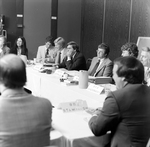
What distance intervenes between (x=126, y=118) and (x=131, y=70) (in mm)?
338

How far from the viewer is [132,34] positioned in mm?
6594

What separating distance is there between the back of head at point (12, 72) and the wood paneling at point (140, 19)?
4.94 m

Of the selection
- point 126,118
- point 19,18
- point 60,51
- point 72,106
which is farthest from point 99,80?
point 19,18

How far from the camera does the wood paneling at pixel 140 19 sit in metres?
6.16

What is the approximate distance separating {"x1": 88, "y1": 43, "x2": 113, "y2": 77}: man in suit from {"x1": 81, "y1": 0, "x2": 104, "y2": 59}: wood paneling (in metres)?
3.11

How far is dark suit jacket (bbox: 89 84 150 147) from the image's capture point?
1.93m

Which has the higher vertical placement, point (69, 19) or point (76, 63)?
point (69, 19)

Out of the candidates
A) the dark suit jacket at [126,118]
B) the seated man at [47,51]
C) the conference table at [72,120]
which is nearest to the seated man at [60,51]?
the seated man at [47,51]

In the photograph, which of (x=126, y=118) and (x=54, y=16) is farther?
(x=54, y=16)

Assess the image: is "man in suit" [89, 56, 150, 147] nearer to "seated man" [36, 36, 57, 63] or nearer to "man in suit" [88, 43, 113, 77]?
"man in suit" [88, 43, 113, 77]

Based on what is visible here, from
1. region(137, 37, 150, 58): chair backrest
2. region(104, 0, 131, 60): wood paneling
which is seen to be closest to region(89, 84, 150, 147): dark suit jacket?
region(137, 37, 150, 58): chair backrest

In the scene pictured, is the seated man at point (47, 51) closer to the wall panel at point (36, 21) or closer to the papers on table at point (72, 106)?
the wall panel at point (36, 21)

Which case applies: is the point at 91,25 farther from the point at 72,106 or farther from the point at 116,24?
the point at 72,106

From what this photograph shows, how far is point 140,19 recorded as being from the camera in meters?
6.36
